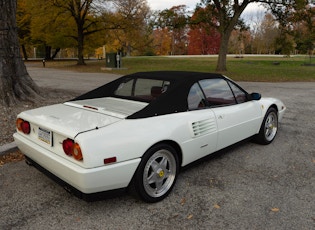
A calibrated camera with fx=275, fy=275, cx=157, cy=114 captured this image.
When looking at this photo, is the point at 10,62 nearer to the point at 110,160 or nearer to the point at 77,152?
the point at 77,152

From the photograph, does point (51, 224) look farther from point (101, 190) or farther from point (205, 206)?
point (205, 206)

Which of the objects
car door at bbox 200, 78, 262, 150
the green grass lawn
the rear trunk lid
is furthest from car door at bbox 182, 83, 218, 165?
the green grass lawn

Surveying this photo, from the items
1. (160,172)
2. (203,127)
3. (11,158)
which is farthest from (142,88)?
(11,158)

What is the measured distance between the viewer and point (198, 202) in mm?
2986

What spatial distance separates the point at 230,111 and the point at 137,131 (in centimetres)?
166

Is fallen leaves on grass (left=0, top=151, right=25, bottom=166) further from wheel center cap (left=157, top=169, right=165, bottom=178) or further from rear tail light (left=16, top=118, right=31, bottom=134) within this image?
wheel center cap (left=157, top=169, right=165, bottom=178)

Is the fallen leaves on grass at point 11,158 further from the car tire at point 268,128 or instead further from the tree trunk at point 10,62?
the car tire at point 268,128

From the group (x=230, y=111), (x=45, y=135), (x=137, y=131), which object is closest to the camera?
(x=137, y=131)

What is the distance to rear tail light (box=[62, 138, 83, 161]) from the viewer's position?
98.3 inches

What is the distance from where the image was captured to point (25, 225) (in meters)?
2.60

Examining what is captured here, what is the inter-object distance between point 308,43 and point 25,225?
37.2m

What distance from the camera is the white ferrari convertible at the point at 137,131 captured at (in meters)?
2.56

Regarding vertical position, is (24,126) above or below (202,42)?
below

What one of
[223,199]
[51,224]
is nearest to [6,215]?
[51,224]
